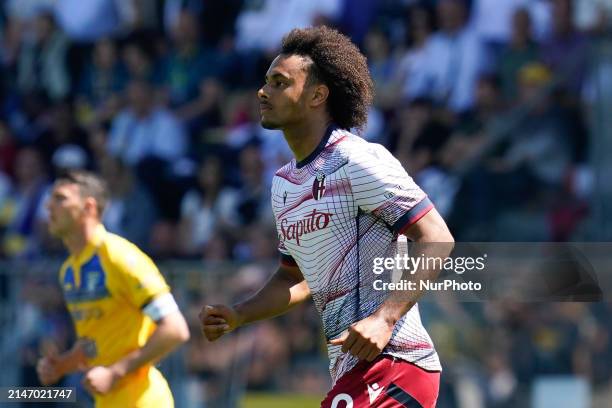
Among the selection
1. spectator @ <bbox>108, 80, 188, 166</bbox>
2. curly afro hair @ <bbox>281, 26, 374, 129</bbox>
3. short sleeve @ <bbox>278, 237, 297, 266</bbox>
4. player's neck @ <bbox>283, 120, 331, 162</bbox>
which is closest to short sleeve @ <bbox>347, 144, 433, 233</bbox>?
player's neck @ <bbox>283, 120, 331, 162</bbox>

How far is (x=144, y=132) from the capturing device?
45.4 feet

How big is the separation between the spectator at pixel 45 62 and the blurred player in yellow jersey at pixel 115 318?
823 centimetres

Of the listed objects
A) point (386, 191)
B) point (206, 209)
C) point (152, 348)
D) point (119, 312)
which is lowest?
point (206, 209)

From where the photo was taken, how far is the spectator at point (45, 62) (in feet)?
50.6

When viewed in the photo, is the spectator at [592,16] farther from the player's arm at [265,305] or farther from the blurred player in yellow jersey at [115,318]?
the player's arm at [265,305]

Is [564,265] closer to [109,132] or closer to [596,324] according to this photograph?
[596,324]

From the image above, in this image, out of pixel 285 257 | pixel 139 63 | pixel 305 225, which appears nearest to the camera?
pixel 305 225

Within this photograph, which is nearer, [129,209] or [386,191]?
[386,191]

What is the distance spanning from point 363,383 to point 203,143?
864 centimetres

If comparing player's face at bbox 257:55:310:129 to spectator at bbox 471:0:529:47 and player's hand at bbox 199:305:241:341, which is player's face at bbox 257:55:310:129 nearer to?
player's hand at bbox 199:305:241:341

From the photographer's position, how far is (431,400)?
17.4ft

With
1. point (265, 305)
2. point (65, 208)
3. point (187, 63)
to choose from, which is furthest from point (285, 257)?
point (187, 63)

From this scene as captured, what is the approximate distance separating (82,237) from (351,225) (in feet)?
8.85

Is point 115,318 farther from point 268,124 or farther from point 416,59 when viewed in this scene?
point 416,59
